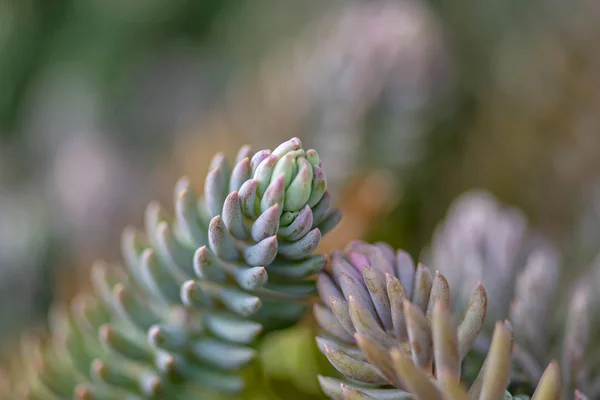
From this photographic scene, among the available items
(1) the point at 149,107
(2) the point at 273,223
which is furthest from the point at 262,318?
(1) the point at 149,107

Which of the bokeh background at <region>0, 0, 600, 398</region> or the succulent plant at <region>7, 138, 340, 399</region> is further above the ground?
the bokeh background at <region>0, 0, 600, 398</region>

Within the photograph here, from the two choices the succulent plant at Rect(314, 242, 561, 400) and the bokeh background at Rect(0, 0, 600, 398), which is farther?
the bokeh background at Rect(0, 0, 600, 398)

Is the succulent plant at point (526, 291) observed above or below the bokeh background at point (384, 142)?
below

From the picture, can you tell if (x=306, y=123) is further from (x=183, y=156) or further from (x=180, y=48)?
(x=180, y=48)

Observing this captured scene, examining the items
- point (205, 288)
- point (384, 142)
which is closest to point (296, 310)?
point (205, 288)

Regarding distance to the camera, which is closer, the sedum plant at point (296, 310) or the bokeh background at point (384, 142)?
the sedum plant at point (296, 310)

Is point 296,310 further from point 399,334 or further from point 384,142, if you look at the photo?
point 384,142
